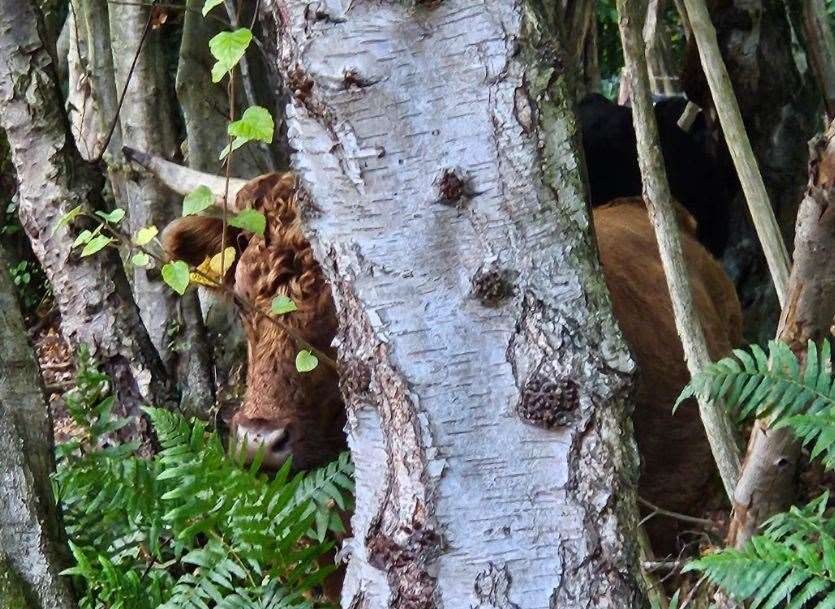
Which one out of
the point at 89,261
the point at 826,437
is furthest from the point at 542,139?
the point at 89,261

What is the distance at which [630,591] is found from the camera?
193cm

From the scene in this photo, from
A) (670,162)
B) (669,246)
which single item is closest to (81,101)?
(670,162)

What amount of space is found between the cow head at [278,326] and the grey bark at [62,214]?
39cm

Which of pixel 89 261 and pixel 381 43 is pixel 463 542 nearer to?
pixel 381 43

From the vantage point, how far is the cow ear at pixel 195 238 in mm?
4266

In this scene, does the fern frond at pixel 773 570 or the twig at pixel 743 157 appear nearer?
the fern frond at pixel 773 570

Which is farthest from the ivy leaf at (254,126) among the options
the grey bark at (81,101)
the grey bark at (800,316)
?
the grey bark at (81,101)

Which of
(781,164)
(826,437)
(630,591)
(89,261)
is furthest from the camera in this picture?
(781,164)

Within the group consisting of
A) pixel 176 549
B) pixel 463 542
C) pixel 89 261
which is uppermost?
pixel 89 261

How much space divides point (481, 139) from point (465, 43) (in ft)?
0.58

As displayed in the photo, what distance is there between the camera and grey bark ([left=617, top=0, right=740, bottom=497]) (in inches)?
126

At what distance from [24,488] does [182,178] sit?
194cm

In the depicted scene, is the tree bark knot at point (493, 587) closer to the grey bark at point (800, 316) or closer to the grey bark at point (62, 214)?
the grey bark at point (800, 316)

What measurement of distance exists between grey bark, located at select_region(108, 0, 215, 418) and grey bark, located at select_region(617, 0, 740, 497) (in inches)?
83.2
